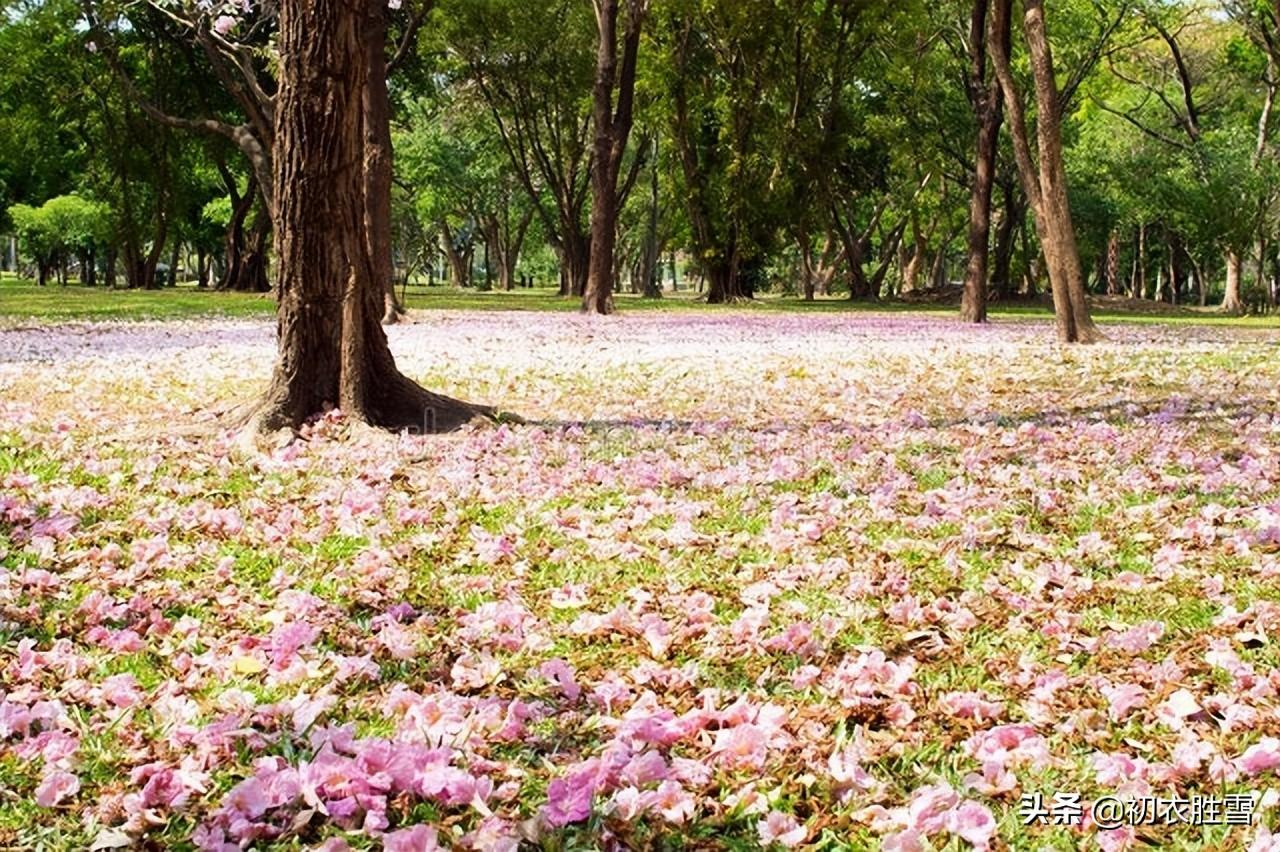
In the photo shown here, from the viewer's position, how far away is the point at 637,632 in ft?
12.8

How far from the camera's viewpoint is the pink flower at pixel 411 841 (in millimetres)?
2359

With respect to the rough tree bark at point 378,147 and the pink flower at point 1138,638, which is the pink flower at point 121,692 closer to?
the pink flower at point 1138,638

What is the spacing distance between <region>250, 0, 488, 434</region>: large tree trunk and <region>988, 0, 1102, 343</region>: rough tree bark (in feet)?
29.9

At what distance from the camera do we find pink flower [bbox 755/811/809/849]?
2533mm

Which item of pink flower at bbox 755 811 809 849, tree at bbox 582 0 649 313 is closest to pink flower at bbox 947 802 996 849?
pink flower at bbox 755 811 809 849

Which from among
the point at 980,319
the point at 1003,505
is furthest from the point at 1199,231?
the point at 1003,505

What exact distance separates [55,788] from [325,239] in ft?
17.6

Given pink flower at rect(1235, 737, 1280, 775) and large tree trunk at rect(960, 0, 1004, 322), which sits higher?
large tree trunk at rect(960, 0, 1004, 322)

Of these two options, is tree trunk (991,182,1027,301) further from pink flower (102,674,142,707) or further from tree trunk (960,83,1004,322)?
pink flower (102,674,142,707)

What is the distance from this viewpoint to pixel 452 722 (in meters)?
3.06

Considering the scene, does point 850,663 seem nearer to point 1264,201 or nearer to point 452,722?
point 452,722

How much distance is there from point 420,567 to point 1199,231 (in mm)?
36073

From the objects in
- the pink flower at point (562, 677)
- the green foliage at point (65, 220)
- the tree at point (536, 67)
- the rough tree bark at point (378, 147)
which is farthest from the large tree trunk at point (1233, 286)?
the green foliage at point (65, 220)

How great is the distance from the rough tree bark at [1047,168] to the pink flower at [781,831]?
12.6 m
